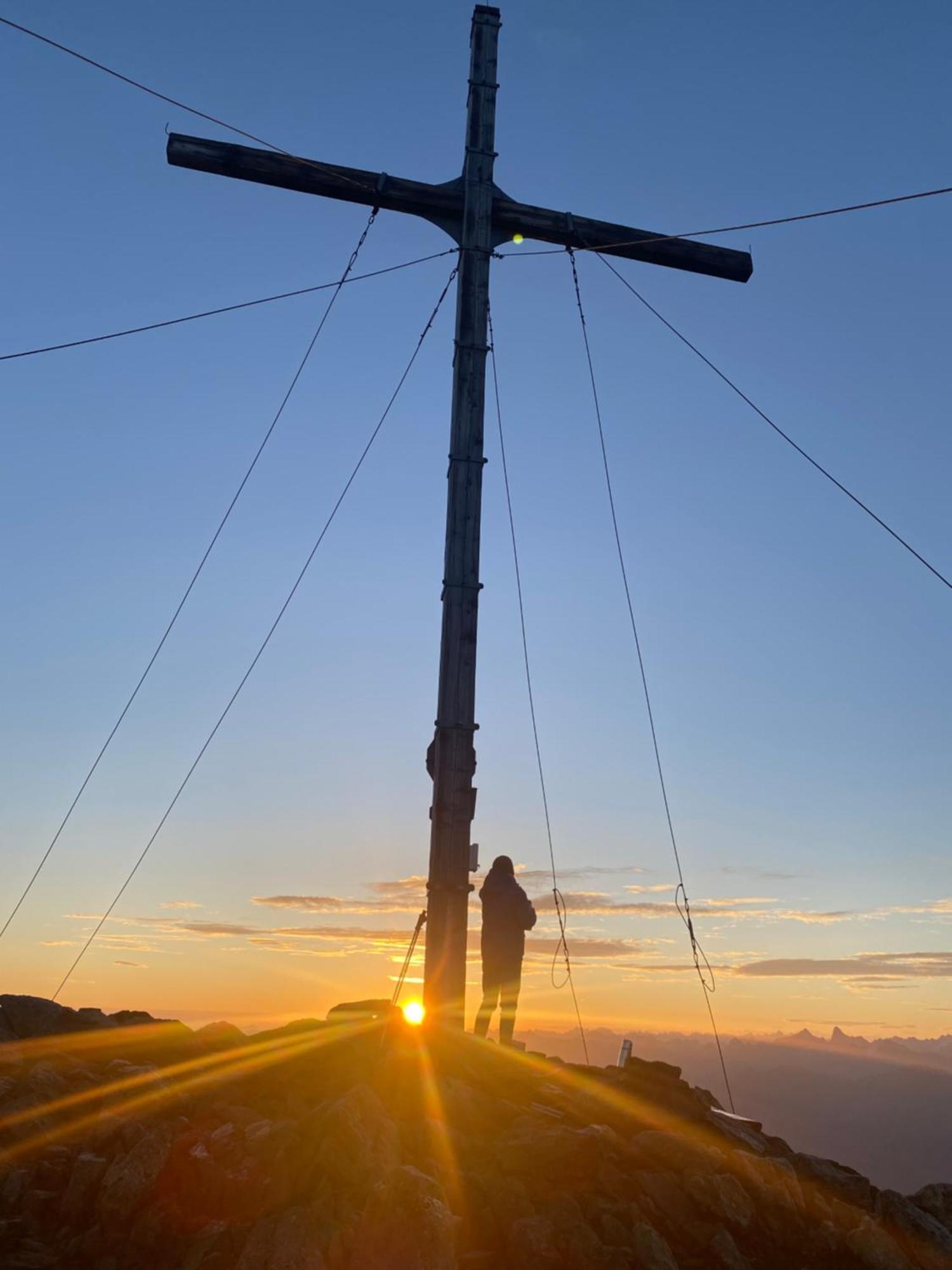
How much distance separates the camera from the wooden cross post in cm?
1403

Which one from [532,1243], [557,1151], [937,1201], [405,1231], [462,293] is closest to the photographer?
[405,1231]

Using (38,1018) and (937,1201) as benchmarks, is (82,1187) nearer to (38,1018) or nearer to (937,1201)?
(38,1018)

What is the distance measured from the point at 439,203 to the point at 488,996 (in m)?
10.3

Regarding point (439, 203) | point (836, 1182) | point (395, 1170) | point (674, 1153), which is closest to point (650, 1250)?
point (674, 1153)

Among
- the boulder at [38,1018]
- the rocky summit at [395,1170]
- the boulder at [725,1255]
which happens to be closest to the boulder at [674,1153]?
the rocky summit at [395,1170]

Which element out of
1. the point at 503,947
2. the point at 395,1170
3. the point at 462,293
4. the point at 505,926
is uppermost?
the point at 462,293

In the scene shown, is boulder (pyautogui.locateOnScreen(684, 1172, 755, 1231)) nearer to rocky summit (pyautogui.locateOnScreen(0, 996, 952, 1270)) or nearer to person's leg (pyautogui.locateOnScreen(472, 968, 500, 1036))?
rocky summit (pyautogui.locateOnScreen(0, 996, 952, 1270))

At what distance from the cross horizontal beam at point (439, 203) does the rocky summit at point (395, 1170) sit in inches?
404

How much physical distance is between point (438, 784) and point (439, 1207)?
579 cm

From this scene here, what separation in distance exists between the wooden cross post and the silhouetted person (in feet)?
3.22

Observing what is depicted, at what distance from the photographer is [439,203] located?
51.6 feet

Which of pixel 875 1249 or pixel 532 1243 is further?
pixel 875 1249

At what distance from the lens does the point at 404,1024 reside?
1211 cm

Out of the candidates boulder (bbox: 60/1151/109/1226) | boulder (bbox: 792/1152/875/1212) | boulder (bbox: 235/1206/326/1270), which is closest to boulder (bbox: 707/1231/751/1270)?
boulder (bbox: 792/1152/875/1212)
